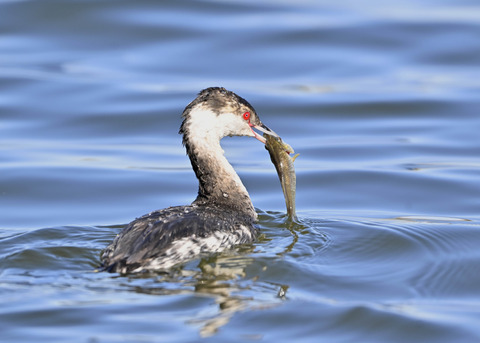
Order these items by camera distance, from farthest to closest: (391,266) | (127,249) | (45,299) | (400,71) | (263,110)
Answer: (400,71) → (263,110) → (391,266) → (127,249) → (45,299)

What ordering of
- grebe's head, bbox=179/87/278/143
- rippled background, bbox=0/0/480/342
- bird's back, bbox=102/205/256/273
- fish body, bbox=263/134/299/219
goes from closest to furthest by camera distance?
1. rippled background, bbox=0/0/480/342
2. bird's back, bbox=102/205/256/273
3. grebe's head, bbox=179/87/278/143
4. fish body, bbox=263/134/299/219

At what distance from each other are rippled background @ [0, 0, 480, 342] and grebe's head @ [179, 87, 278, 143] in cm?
96

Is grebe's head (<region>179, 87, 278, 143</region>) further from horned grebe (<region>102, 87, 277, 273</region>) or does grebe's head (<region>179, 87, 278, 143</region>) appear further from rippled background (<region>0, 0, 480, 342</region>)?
rippled background (<region>0, 0, 480, 342</region>)

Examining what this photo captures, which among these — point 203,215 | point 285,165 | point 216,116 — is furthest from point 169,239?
point 285,165

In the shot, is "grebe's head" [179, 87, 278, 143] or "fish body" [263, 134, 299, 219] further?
"fish body" [263, 134, 299, 219]

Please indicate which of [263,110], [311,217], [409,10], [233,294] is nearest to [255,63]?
[263,110]

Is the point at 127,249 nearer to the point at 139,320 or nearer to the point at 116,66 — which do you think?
the point at 139,320

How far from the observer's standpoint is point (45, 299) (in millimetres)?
6000

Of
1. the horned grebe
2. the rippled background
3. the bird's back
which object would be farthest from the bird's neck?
the bird's back

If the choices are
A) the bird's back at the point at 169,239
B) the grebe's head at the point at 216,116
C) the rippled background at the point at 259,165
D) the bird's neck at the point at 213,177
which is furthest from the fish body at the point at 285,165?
the bird's back at the point at 169,239

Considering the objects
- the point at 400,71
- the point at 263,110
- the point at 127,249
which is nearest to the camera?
the point at 127,249

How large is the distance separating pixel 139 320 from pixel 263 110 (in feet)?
24.4

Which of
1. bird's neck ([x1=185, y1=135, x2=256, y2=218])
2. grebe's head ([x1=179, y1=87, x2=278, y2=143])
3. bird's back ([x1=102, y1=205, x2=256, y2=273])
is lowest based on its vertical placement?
bird's back ([x1=102, y1=205, x2=256, y2=273])

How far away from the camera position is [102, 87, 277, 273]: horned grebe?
21.8ft
